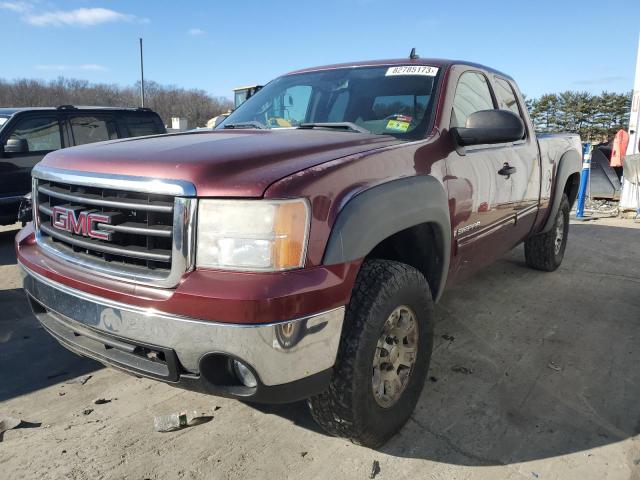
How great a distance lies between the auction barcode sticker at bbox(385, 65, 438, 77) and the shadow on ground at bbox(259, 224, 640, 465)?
1774mm

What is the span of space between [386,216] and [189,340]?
930 mm

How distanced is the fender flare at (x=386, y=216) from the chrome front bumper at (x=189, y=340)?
0.81 ft

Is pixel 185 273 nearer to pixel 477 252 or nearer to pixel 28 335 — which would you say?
pixel 477 252

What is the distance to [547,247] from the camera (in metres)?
5.12

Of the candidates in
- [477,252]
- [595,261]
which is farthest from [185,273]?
[595,261]


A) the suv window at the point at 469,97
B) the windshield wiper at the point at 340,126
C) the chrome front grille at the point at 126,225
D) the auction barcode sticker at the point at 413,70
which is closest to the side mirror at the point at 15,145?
the chrome front grille at the point at 126,225

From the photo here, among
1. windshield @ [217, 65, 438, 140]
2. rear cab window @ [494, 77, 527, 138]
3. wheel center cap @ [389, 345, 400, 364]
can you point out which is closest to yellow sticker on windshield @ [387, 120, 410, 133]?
windshield @ [217, 65, 438, 140]

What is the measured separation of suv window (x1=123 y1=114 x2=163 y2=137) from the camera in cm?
→ 802

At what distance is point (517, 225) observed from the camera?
3.80 meters

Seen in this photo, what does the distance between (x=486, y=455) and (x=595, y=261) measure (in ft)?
14.3

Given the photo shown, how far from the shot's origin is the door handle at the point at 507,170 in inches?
132

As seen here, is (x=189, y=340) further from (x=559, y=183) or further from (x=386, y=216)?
(x=559, y=183)

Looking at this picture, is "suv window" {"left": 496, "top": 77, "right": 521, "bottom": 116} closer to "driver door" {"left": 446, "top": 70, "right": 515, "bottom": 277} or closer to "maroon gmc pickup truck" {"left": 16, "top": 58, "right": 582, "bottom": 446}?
"driver door" {"left": 446, "top": 70, "right": 515, "bottom": 277}

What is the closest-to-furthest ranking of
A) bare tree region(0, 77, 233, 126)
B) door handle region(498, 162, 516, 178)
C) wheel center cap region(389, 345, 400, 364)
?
wheel center cap region(389, 345, 400, 364), door handle region(498, 162, 516, 178), bare tree region(0, 77, 233, 126)
